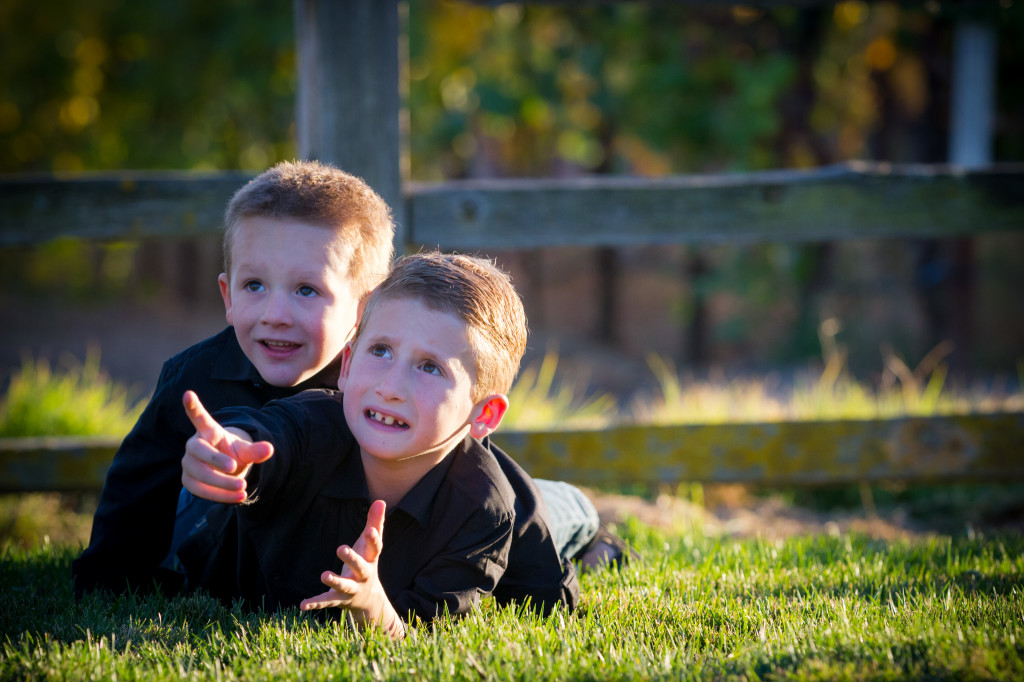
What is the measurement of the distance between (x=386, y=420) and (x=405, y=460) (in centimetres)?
18

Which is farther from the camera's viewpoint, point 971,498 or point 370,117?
point 971,498

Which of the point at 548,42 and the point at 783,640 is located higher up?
the point at 548,42

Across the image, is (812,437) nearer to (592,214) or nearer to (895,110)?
(592,214)

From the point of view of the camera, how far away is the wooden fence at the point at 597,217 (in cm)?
359

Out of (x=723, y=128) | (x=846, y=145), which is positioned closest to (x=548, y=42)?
(x=723, y=128)

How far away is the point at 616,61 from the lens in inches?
432

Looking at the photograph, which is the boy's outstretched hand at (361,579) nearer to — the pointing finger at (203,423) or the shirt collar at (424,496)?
the shirt collar at (424,496)

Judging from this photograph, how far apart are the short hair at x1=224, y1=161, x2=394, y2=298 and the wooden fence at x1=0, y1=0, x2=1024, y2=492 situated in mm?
1129

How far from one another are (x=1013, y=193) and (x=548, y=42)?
8.85 m

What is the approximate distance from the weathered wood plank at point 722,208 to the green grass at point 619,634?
157cm

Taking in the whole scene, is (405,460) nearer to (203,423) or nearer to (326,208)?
(203,423)

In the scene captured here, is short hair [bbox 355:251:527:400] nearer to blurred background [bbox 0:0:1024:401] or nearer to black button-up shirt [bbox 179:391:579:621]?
black button-up shirt [bbox 179:391:579:621]

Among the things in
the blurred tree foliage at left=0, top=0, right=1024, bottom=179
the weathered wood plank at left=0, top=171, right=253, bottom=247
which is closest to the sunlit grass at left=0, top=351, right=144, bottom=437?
the weathered wood plank at left=0, top=171, right=253, bottom=247

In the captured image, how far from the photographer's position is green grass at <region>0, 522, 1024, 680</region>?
190cm
